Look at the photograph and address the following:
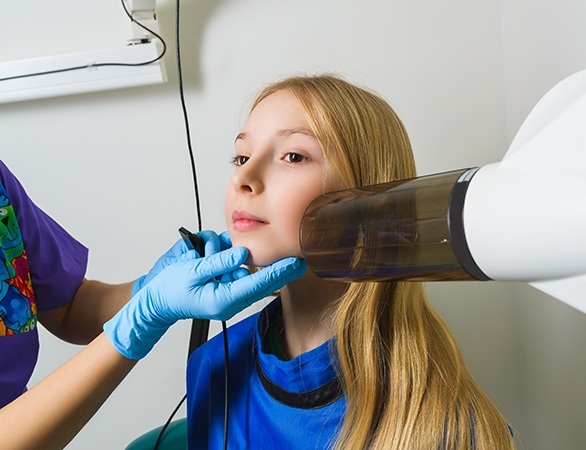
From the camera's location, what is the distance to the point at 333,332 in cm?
108

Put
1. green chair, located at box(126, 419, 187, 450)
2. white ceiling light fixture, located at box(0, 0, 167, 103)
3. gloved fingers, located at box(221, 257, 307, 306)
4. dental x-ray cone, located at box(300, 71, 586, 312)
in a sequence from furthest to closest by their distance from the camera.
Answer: white ceiling light fixture, located at box(0, 0, 167, 103) < green chair, located at box(126, 419, 187, 450) < gloved fingers, located at box(221, 257, 307, 306) < dental x-ray cone, located at box(300, 71, 586, 312)

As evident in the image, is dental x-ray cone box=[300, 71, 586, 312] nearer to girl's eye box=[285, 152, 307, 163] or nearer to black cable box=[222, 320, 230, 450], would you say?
girl's eye box=[285, 152, 307, 163]

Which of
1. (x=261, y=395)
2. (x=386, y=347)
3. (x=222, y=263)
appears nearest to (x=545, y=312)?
(x=386, y=347)

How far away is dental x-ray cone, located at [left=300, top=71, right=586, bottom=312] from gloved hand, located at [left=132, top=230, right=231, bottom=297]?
0.41m

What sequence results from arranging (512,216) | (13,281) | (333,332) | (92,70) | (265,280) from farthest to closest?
(92,70) → (13,281) → (333,332) → (265,280) → (512,216)

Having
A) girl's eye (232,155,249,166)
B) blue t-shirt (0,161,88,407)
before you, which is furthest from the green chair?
girl's eye (232,155,249,166)

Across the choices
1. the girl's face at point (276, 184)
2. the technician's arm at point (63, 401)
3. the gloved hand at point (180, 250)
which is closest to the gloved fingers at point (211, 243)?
the gloved hand at point (180, 250)

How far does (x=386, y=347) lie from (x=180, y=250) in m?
0.42

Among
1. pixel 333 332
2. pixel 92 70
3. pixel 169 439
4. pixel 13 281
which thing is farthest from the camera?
pixel 92 70

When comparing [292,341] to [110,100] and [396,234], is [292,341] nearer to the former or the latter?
[396,234]

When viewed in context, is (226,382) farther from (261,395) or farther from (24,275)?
(24,275)

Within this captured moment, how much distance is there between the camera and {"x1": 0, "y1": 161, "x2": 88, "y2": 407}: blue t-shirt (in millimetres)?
1202

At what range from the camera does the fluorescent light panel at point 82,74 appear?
1562 mm

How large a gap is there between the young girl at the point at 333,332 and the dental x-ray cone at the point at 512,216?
0.24 meters
